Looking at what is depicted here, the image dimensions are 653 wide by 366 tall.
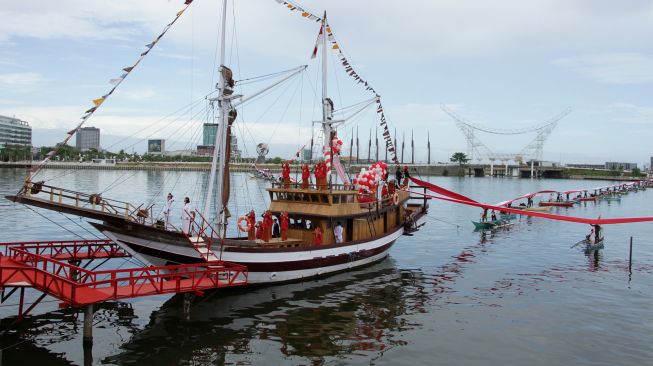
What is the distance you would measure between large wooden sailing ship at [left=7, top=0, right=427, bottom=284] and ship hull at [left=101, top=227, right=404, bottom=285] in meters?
0.04

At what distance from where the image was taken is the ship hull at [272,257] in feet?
71.4

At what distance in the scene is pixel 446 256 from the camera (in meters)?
36.9

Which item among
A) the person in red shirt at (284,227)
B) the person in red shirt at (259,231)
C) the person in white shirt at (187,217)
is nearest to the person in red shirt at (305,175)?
the person in red shirt at (284,227)

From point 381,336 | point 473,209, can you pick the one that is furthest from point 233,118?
point 473,209

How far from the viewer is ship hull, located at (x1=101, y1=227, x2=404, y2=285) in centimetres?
2175

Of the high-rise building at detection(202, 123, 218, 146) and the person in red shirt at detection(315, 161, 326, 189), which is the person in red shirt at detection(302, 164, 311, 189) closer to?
the person in red shirt at detection(315, 161, 326, 189)

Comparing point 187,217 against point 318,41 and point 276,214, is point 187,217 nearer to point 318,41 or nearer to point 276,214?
point 276,214

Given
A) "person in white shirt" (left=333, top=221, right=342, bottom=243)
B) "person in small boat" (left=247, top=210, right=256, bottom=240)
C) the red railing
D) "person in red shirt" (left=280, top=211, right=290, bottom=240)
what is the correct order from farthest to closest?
1. "person in white shirt" (left=333, top=221, right=342, bottom=243)
2. "person in red shirt" (left=280, top=211, right=290, bottom=240)
3. "person in small boat" (left=247, top=210, right=256, bottom=240)
4. the red railing

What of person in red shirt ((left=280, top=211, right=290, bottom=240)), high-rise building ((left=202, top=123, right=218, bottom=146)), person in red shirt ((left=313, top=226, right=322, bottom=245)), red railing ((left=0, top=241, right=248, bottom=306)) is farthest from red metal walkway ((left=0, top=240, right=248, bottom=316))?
high-rise building ((left=202, top=123, right=218, bottom=146))

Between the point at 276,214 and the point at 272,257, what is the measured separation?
5.14 meters

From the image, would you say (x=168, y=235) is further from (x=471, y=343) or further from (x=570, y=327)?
(x=570, y=327)

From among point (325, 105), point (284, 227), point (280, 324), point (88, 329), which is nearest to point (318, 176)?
point (284, 227)

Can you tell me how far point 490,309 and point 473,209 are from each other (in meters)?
53.1

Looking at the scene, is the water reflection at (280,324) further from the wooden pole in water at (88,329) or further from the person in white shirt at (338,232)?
the person in white shirt at (338,232)
